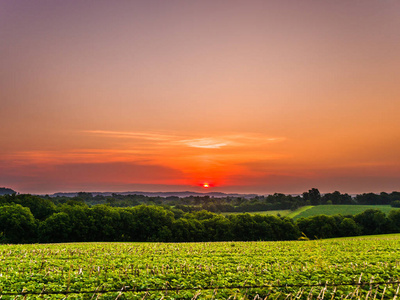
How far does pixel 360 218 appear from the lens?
90312mm

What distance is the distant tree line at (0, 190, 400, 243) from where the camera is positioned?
6341 centimetres

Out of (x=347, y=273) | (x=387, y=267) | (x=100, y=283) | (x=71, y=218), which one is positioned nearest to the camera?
(x=100, y=283)

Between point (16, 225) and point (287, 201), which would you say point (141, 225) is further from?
point (287, 201)

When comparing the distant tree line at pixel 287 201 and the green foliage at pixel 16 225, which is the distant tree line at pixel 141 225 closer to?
the green foliage at pixel 16 225

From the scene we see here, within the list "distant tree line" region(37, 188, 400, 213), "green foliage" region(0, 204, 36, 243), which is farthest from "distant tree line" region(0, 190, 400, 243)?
"distant tree line" region(37, 188, 400, 213)

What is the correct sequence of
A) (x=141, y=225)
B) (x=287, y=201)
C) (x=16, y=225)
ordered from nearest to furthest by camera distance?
(x=16, y=225), (x=141, y=225), (x=287, y=201)

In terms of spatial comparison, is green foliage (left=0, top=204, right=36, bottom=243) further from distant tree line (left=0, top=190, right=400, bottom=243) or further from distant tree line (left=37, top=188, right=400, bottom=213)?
distant tree line (left=37, top=188, right=400, bottom=213)

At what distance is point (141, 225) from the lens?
72.7 metres

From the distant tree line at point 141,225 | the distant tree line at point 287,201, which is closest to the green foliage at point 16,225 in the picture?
the distant tree line at point 141,225

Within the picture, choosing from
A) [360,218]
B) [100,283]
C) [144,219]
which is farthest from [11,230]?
[360,218]

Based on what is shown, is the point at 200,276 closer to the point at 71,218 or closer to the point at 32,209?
the point at 71,218

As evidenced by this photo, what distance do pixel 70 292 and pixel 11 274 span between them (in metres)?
6.19

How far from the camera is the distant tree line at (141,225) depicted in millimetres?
63406

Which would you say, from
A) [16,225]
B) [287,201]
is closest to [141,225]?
[16,225]
